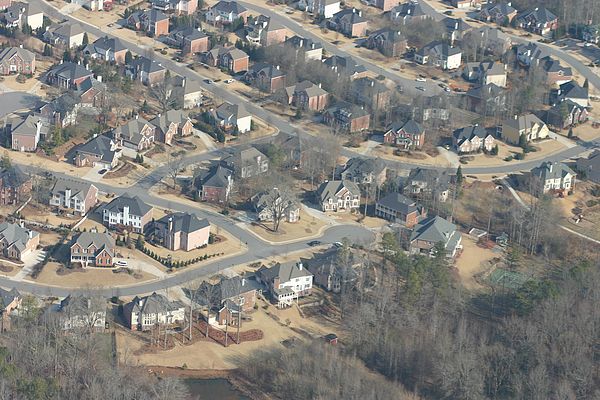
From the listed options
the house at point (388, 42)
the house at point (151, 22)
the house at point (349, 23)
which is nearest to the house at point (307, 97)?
the house at point (388, 42)

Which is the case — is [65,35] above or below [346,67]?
below

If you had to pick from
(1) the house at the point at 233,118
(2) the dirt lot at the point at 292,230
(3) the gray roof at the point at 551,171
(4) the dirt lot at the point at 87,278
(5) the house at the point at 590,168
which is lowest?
(4) the dirt lot at the point at 87,278

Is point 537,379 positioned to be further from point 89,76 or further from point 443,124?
point 89,76

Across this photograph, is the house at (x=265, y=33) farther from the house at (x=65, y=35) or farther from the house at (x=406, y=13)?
the house at (x=65, y=35)

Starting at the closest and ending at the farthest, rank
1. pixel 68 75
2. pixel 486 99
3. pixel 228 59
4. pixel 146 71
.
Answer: pixel 68 75
pixel 486 99
pixel 146 71
pixel 228 59

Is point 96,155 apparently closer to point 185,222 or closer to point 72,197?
point 72,197

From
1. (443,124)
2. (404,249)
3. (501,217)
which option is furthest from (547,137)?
(404,249)

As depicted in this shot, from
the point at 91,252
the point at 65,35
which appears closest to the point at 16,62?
the point at 65,35
